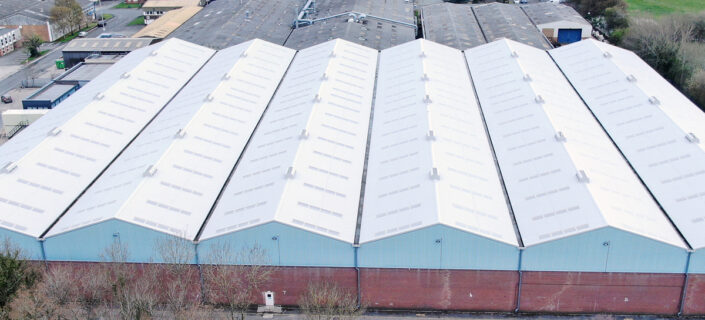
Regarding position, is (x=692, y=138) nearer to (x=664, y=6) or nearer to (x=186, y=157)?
(x=186, y=157)

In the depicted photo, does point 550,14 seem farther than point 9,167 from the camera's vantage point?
Yes

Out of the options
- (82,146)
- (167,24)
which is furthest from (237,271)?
(167,24)

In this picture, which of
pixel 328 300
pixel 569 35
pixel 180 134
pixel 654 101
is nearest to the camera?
pixel 328 300

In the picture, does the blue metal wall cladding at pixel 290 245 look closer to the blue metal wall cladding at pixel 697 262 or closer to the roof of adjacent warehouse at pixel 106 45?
the blue metal wall cladding at pixel 697 262

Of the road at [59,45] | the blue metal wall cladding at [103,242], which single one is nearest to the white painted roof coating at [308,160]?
the blue metal wall cladding at [103,242]

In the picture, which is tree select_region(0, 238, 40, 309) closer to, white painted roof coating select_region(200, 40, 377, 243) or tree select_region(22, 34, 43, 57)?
white painted roof coating select_region(200, 40, 377, 243)

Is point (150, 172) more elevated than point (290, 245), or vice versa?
point (150, 172)

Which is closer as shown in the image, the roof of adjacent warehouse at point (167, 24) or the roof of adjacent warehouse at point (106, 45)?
the roof of adjacent warehouse at point (106, 45)
